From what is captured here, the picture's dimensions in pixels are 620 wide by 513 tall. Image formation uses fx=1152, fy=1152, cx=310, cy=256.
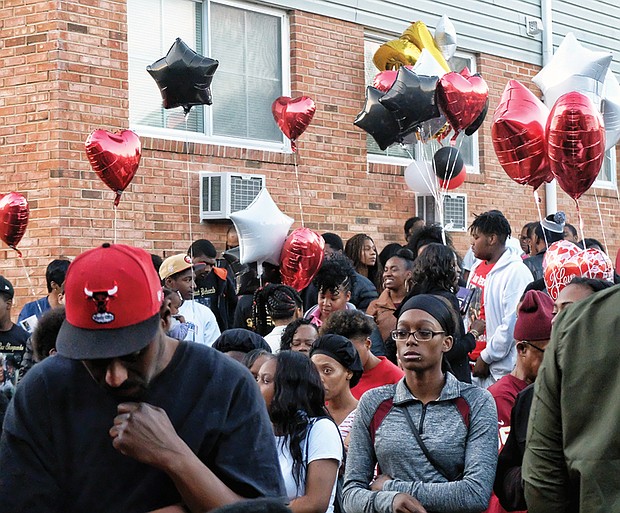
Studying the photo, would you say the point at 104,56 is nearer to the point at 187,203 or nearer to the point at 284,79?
the point at 187,203

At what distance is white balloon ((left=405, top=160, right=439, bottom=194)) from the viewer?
11781 mm

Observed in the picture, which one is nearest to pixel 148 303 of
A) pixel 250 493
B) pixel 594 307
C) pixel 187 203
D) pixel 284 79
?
pixel 250 493

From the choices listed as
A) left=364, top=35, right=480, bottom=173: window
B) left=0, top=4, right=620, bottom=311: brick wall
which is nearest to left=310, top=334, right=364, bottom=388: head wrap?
left=0, top=4, right=620, bottom=311: brick wall

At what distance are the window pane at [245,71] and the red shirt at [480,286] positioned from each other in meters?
3.73

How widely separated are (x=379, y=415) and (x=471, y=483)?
1.66ft

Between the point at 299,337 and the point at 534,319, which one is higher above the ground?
the point at 534,319

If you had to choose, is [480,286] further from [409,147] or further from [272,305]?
[409,147]

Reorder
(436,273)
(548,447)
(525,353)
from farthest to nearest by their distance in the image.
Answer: (436,273) < (525,353) < (548,447)

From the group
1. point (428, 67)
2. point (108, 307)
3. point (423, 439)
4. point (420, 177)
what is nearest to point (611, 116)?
point (428, 67)

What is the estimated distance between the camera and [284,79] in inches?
476

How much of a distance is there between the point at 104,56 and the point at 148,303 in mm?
8075

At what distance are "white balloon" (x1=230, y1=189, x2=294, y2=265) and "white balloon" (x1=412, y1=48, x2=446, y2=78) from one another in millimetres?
2588

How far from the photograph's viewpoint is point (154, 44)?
11.0 meters

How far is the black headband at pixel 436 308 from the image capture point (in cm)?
502
